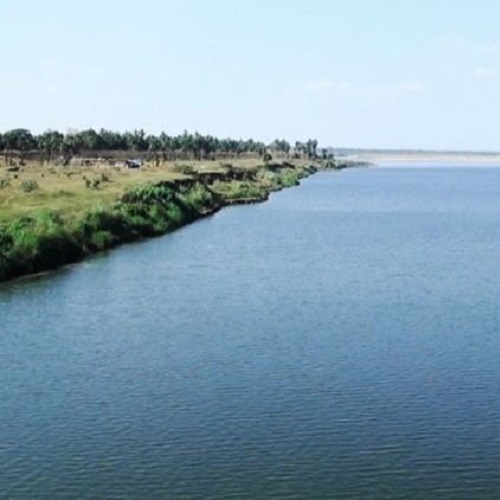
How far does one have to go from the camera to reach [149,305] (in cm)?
2988

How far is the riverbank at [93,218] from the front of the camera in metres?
36.4

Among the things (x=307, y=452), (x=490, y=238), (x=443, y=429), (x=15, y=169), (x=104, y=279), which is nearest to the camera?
(x=307, y=452)

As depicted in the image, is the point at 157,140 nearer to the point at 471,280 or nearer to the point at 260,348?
the point at 471,280

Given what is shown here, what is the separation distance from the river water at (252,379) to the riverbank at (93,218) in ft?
4.20

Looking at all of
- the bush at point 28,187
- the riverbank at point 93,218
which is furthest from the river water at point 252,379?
the bush at point 28,187

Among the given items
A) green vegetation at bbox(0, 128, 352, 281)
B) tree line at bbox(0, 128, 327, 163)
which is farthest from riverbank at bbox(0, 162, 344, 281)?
tree line at bbox(0, 128, 327, 163)

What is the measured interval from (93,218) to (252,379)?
81.4 feet

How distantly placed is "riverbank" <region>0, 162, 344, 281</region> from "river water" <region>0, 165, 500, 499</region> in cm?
128

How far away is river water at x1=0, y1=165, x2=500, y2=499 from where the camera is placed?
51.4ft

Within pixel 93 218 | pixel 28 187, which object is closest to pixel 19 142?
pixel 28 187

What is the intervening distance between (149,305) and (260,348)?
6892 mm

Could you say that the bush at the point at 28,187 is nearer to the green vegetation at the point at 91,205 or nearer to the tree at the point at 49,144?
the green vegetation at the point at 91,205

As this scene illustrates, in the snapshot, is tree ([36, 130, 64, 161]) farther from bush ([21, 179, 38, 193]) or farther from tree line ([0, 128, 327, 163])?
bush ([21, 179, 38, 193])

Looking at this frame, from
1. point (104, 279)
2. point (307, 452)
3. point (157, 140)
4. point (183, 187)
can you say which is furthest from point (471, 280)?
point (157, 140)
